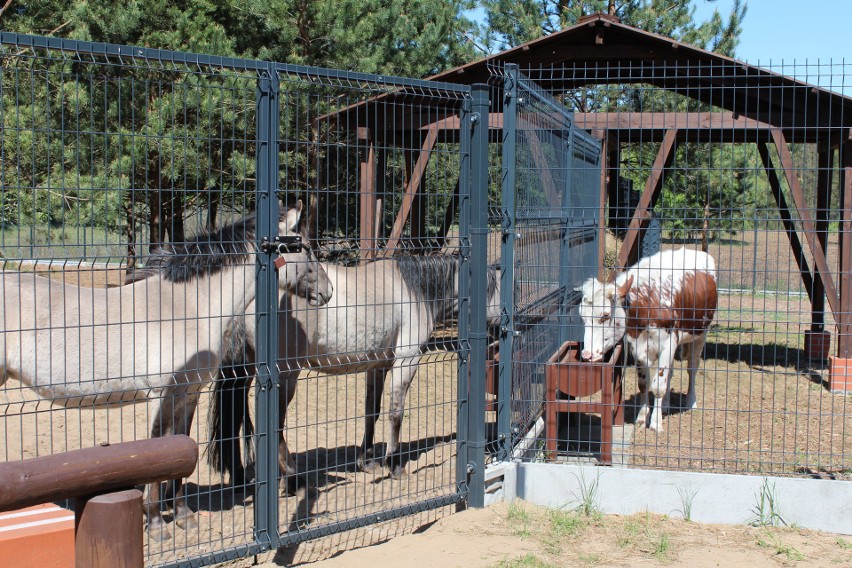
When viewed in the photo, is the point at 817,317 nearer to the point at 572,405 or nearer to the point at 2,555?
the point at 572,405

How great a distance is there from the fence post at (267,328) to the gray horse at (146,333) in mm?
225

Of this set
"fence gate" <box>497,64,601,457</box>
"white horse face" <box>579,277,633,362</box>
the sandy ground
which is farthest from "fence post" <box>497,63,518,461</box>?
"white horse face" <box>579,277,633,362</box>

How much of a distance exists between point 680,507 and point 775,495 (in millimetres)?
588

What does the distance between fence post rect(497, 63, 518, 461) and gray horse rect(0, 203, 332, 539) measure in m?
1.35

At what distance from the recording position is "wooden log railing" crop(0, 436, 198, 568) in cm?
184

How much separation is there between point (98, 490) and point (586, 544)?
3.58 m

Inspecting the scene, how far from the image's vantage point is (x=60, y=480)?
6.11 feet

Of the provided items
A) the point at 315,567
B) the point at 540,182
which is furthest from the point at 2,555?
the point at 540,182

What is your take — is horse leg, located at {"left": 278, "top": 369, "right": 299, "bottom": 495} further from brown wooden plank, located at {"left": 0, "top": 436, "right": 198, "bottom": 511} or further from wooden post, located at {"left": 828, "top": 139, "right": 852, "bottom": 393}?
wooden post, located at {"left": 828, "top": 139, "right": 852, "bottom": 393}

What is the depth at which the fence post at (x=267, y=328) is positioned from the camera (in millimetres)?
4246

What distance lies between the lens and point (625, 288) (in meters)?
7.28

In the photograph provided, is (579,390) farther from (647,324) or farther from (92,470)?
(92,470)

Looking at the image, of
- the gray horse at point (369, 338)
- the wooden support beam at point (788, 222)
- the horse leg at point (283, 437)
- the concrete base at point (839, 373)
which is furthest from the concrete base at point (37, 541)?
the concrete base at point (839, 373)

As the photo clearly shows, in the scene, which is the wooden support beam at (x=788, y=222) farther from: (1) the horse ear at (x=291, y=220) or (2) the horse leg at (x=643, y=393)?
(1) the horse ear at (x=291, y=220)
